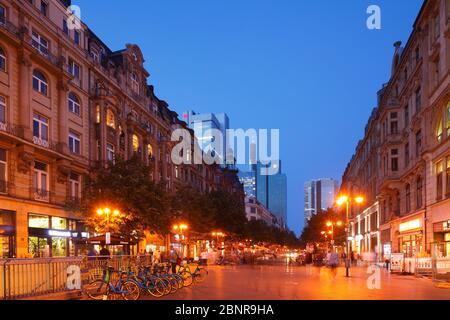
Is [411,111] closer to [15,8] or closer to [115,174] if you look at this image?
[115,174]

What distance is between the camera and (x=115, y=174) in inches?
1324

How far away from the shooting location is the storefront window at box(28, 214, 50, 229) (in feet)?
104

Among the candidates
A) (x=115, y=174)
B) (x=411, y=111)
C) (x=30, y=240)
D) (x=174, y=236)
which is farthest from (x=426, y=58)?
(x=174, y=236)

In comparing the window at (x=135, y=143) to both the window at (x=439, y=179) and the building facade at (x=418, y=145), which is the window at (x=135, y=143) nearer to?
the building facade at (x=418, y=145)

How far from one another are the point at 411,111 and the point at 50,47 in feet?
92.3

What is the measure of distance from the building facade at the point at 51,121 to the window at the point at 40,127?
0.25 ft

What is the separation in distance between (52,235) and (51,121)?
7904 mm

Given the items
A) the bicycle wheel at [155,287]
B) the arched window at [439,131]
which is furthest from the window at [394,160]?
the bicycle wheel at [155,287]

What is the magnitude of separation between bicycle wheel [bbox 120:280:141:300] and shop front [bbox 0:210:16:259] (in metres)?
15.6

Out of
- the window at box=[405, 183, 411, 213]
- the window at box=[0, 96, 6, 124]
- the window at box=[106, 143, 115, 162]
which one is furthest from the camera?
the window at box=[106, 143, 115, 162]

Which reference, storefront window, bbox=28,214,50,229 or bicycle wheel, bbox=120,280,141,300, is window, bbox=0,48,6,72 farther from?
bicycle wheel, bbox=120,280,141,300

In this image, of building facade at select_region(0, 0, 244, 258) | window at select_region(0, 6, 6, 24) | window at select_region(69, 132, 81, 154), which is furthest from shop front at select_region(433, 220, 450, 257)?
window at select_region(0, 6, 6, 24)
